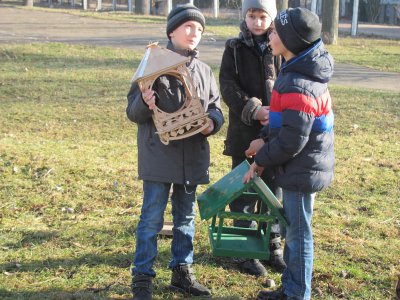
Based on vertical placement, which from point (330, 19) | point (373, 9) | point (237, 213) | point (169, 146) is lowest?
point (237, 213)

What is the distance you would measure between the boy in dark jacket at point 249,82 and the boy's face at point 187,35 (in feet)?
1.45

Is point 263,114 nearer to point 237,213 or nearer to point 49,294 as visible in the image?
point 237,213

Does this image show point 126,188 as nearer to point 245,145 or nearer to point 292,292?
point 245,145

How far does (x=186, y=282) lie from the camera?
384cm

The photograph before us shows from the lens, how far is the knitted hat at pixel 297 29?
10.8 feet

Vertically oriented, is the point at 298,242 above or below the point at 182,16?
below

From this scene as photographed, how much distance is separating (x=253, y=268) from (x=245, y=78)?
120cm

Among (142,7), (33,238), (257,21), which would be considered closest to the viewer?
(257,21)

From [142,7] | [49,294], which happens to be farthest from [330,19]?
[49,294]

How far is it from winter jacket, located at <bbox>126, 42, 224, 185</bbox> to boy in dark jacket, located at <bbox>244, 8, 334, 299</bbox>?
1.16ft

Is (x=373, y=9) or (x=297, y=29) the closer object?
(x=297, y=29)

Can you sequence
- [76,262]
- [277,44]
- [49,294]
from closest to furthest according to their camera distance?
1. [277,44]
2. [49,294]
3. [76,262]

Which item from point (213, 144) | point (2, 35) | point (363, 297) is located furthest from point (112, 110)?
point (2, 35)

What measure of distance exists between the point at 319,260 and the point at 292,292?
89cm
